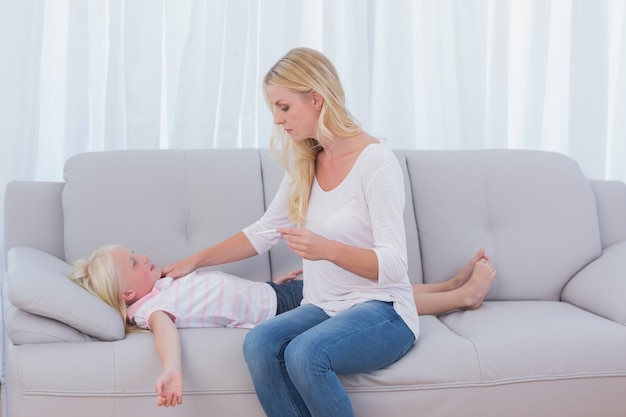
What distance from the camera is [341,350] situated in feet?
6.25

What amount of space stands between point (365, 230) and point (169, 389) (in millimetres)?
631

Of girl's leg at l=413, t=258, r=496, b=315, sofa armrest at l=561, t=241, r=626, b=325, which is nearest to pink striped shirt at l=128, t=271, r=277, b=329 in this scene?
girl's leg at l=413, t=258, r=496, b=315

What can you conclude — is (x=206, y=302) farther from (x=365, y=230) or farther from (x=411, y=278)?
(x=411, y=278)

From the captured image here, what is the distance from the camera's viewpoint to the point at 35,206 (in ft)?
8.30

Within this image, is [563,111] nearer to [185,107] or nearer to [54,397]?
[185,107]

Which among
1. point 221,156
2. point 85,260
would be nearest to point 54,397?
point 85,260

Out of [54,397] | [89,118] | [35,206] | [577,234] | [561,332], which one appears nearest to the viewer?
[54,397]

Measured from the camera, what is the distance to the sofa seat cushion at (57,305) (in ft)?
A: 6.47

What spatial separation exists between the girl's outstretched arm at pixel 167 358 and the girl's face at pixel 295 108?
1.95ft

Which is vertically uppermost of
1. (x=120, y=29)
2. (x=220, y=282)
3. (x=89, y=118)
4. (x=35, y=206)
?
(x=120, y=29)

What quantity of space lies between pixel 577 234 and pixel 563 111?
2.58ft

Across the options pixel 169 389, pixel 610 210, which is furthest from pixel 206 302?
pixel 610 210

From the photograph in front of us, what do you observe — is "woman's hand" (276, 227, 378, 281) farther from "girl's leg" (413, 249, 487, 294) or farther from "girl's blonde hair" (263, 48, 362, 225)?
"girl's leg" (413, 249, 487, 294)

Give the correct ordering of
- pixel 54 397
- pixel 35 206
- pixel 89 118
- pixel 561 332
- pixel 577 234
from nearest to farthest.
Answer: pixel 54 397, pixel 561 332, pixel 35 206, pixel 577 234, pixel 89 118
